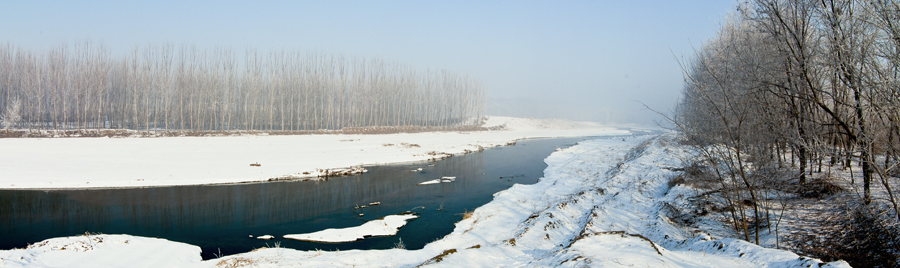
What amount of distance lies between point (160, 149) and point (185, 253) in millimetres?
17634

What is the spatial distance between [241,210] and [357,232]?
14.1ft

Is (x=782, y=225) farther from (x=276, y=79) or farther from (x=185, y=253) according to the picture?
(x=276, y=79)

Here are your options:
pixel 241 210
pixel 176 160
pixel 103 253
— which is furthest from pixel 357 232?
pixel 176 160

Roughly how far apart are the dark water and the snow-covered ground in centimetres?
100

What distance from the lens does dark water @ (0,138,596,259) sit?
8.71m

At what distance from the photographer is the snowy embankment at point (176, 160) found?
14.5 meters

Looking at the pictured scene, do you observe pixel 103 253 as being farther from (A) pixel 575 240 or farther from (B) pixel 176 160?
(B) pixel 176 160

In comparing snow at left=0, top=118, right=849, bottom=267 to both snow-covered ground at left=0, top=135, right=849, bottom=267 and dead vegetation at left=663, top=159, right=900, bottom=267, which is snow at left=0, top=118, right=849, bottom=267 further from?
dead vegetation at left=663, top=159, right=900, bottom=267

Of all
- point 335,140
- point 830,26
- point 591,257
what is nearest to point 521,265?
point 591,257

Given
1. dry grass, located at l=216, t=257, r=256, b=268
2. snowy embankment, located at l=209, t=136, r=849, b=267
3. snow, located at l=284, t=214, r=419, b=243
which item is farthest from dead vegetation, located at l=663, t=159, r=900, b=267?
dry grass, located at l=216, t=257, r=256, b=268

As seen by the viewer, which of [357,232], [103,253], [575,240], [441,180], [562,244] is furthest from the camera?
[441,180]

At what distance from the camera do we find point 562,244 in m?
7.09

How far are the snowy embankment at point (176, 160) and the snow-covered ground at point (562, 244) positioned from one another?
8583 millimetres

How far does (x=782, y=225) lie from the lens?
668cm
